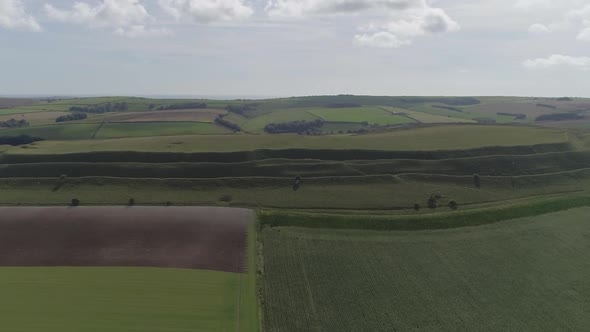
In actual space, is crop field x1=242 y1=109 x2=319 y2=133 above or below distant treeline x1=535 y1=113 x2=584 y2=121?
below

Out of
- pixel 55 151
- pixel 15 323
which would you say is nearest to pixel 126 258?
pixel 15 323

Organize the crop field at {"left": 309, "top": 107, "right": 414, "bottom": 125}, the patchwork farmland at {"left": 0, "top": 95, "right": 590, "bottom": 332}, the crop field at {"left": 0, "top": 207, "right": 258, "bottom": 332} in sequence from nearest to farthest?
the crop field at {"left": 0, "top": 207, "right": 258, "bottom": 332} < the patchwork farmland at {"left": 0, "top": 95, "right": 590, "bottom": 332} < the crop field at {"left": 309, "top": 107, "right": 414, "bottom": 125}

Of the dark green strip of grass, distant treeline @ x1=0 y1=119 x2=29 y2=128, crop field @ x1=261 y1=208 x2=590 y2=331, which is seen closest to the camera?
crop field @ x1=261 y1=208 x2=590 y2=331

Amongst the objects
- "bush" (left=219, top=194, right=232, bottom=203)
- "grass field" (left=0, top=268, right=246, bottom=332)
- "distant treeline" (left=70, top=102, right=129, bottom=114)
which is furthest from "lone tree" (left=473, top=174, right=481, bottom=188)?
"distant treeline" (left=70, top=102, right=129, bottom=114)

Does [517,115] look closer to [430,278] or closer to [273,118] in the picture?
[273,118]

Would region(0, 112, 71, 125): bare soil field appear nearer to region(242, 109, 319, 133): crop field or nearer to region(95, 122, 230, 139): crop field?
region(95, 122, 230, 139): crop field

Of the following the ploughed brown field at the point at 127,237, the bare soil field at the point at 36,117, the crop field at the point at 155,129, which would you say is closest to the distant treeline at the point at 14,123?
the bare soil field at the point at 36,117
